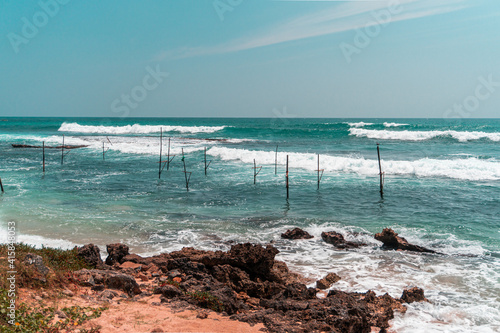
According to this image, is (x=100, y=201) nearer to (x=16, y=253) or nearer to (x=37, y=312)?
(x=16, y=253)

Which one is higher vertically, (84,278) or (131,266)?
(84,278)

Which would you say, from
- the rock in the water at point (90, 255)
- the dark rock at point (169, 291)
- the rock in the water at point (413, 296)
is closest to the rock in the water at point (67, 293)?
the dark rock at point (169, 291)

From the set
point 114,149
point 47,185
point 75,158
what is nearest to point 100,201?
point 47,185

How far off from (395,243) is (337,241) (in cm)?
195

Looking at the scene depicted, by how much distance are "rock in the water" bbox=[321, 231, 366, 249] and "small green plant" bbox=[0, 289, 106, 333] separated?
864 cm

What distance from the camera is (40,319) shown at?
5.43 metres

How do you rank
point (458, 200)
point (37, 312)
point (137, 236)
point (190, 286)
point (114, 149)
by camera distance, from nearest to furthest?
point (37, 312)
point (190, 286)
point (137, 236)
point (458, 200)
point (114, 149)

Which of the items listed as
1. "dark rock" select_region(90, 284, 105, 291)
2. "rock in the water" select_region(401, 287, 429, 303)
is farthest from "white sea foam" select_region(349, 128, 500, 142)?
"dark rock" select_region(90, 284, 105, 291)

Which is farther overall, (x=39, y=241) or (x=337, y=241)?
(x=337, y=241)

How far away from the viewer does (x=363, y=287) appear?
935 centimetres

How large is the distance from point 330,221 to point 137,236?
8.07 meters

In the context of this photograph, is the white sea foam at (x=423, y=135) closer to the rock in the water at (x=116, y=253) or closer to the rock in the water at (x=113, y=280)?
the rock in the water at (x=116, y=253)

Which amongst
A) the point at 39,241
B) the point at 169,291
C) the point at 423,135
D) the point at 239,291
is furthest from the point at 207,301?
the point at 423,135

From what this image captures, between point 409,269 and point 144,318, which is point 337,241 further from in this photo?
point 144,318
